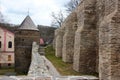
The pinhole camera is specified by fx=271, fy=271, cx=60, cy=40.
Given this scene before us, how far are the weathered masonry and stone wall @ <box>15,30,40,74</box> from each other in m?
3.03

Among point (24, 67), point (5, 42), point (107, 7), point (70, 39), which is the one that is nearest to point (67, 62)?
point (70, 39)

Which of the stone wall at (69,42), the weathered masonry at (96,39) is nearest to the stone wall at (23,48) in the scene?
the weathered masonry at (96,39)

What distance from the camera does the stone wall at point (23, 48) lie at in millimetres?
24250

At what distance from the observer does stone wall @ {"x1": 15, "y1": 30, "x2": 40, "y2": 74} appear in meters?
24.2

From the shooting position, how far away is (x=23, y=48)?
24625 mm

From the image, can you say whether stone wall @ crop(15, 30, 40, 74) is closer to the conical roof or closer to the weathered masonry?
the conical roof

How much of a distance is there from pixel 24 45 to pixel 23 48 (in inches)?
11.3

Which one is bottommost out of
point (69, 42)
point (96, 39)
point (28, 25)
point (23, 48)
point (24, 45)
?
point (23, 48)

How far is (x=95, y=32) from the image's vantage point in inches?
523

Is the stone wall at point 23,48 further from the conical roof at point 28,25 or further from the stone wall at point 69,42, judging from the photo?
the stone wall at point 69,42

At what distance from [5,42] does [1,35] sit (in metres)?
1.29

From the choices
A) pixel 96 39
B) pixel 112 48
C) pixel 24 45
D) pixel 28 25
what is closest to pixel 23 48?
pixel 24 45

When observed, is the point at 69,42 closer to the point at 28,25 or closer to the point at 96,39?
the point at 28,25

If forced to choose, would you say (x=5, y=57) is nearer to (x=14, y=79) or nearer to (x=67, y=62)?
(x=67, y=62)
